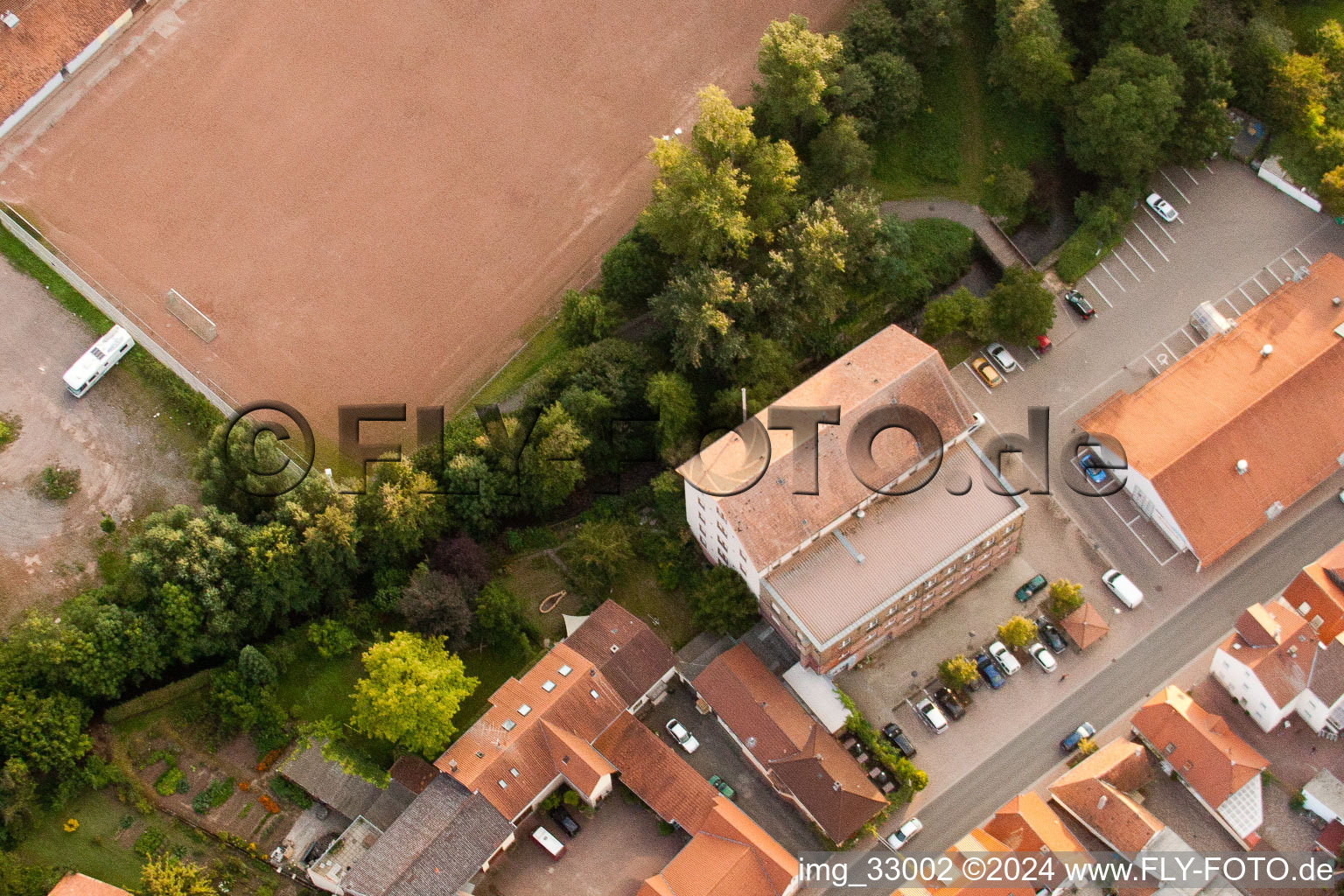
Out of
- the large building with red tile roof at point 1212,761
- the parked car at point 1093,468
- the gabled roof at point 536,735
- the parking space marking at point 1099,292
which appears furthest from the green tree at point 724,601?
the parking space marking at point 1099,292

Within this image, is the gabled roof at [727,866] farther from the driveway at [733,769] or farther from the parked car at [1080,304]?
the parked car at [1080,304]

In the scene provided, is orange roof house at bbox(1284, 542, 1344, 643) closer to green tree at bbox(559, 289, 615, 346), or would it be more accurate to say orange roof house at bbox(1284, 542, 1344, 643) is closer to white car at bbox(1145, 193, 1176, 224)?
white car at bbox(1145, 193, 1176, 224)

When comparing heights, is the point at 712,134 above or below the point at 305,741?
above

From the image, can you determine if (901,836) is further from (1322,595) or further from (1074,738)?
(1322,595)

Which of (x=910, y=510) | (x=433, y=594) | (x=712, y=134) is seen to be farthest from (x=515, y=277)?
(x=910, y=510)

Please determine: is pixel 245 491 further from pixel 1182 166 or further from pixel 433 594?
pixel 1182 166

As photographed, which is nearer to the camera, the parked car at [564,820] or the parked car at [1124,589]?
the parked car at [564,820]
